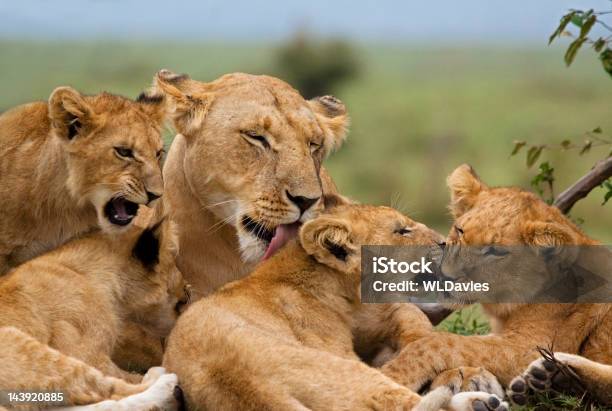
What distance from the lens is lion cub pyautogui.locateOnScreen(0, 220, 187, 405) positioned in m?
5.79

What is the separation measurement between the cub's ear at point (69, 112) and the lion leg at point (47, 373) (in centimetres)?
138

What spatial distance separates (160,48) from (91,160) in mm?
51803

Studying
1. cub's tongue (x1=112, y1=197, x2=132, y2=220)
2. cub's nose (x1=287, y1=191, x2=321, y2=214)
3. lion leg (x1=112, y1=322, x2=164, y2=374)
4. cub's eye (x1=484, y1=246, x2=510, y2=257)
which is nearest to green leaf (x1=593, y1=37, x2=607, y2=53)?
cub's eye (x1=484, y1=246, x2=510, y2=257)

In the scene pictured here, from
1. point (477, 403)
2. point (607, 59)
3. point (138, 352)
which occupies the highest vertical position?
point (607, 59)

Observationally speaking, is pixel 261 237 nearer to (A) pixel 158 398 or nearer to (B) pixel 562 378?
(A) pixel 158 398

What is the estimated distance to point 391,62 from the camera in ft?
190

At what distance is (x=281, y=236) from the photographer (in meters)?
6.87

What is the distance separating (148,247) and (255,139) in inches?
33.6

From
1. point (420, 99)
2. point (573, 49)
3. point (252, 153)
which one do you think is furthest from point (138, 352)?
point (420, 99)

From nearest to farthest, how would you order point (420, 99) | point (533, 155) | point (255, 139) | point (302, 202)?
point (302, 202) < point (255, 139) < point (533, 155) < point (420, 99)

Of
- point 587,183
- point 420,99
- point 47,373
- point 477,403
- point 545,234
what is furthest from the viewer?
point 420,99

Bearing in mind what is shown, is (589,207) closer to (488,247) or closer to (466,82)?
(488,247)

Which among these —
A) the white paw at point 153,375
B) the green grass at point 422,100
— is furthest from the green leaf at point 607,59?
the green grass at point 422,100

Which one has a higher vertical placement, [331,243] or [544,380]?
[331,243]
